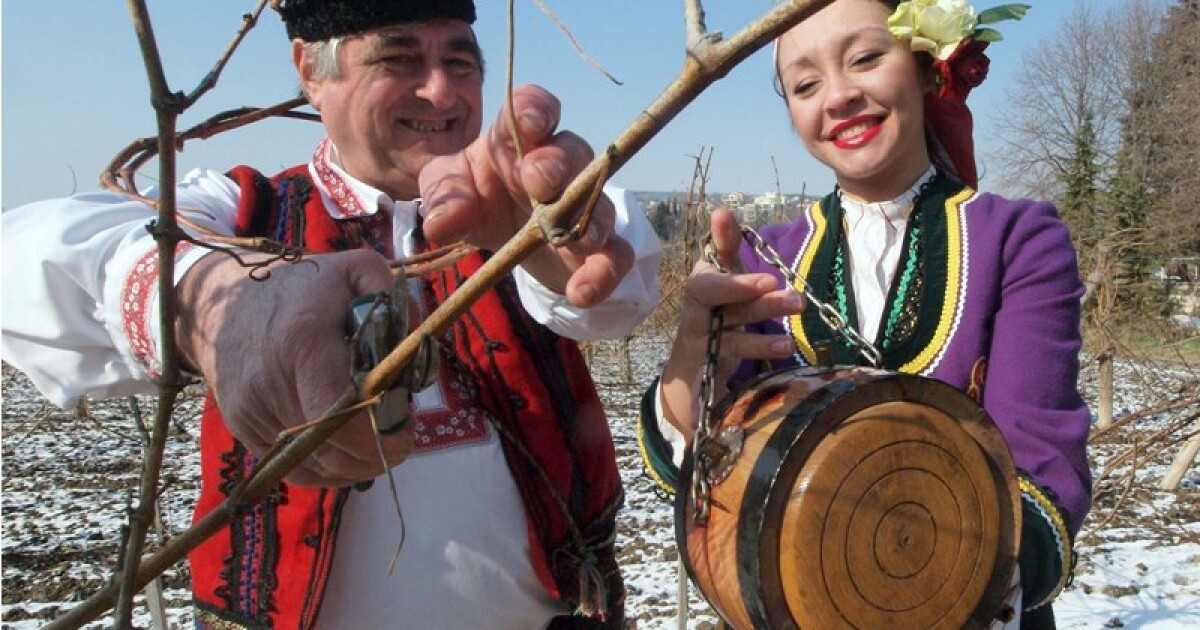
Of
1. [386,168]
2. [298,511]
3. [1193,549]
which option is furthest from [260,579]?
[1193,549]

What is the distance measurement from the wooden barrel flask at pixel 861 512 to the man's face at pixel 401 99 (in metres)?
1.00

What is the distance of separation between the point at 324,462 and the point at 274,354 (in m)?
0.13

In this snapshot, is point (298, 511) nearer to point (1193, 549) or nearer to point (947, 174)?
point (947, 174)

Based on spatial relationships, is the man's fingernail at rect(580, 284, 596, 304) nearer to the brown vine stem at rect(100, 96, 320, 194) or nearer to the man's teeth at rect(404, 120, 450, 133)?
the brown vine stem at rect(100, 96, 320, 194)

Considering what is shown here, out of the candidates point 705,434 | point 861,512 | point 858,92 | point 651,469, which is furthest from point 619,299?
point 858,92

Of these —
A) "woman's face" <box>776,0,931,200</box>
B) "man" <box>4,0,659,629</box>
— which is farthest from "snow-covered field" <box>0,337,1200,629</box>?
"woman's face" <box>776,0,931,200</box>

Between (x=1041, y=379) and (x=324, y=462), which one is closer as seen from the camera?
(x=324, y=462)

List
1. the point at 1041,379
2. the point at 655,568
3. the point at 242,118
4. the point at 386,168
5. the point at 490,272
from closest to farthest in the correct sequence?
the point at 490,272 → the point at 242,118 → the point at 1041,379 → the point at 386,168 → the point at 655,568

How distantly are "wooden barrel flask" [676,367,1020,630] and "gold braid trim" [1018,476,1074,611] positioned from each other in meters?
0.20

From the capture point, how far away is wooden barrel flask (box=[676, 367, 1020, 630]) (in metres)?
1.19

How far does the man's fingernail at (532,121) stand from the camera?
0.86 metres

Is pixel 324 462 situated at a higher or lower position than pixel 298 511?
higher

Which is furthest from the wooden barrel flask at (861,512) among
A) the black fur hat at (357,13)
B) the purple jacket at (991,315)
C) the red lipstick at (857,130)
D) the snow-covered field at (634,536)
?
the snow-covered field at (634,536)

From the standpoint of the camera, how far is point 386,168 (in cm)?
195
